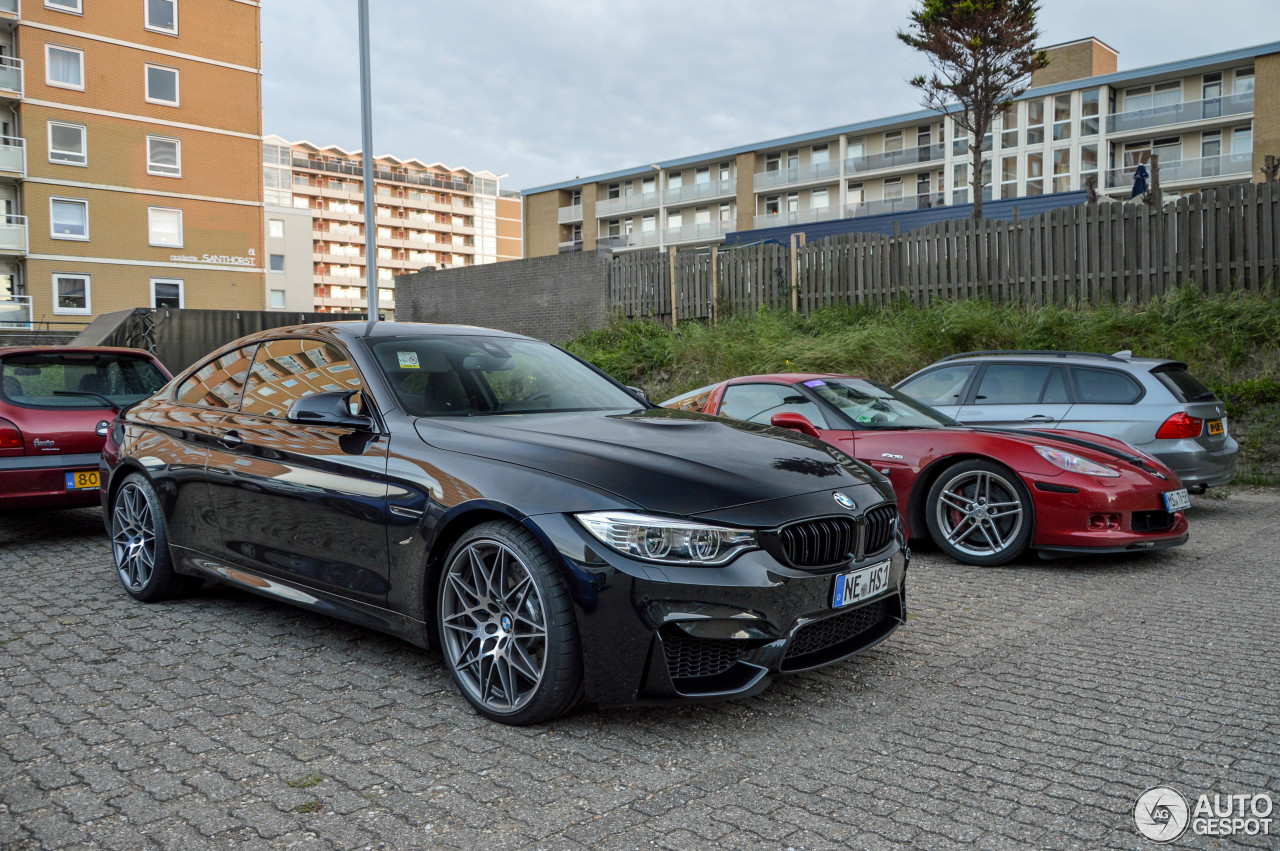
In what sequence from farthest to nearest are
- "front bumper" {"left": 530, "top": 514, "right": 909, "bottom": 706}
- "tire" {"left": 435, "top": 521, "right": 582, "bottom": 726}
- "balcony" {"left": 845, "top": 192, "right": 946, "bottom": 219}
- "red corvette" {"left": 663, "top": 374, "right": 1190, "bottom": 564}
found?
1. "balcony" {"left": 845, "top": 192, "right": 946, "bottom": 219}
2. "red corvette" {"left": 663, "top": 374, "right": 1190, "bottom": 564}
3. "tire" {"left": 435, "top": 521, "right": 582, "bottom": 726}
4. "front bumper" {"left": 530, "top": 514, "right": 909, "bottom": 706}

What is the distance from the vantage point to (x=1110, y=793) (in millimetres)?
2861

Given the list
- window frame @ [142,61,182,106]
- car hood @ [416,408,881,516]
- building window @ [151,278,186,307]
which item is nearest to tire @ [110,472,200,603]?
car hood @ [416,408,881,516]

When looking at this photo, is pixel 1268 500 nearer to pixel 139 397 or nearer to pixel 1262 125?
pixel 139 397

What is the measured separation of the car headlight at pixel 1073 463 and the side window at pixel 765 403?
5.04 ft

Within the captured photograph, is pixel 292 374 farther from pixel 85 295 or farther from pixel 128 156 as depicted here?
pixel 128 156

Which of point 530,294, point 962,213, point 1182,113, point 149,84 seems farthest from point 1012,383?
point 1182,113

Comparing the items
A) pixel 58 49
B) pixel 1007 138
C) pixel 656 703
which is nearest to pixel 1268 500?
pixel 656 703

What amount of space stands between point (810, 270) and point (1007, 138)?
39.7 metres

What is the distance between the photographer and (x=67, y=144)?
120 feet

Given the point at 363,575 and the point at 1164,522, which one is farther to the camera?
the point at 1164,522

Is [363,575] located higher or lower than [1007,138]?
lower

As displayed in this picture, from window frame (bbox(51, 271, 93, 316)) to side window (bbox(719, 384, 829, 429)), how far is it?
120 ft

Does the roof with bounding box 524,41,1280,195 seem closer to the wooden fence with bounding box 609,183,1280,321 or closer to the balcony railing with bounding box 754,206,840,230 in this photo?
the balcony railing with bounding box 754,206,840,230

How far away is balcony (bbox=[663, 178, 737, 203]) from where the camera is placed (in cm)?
6056
